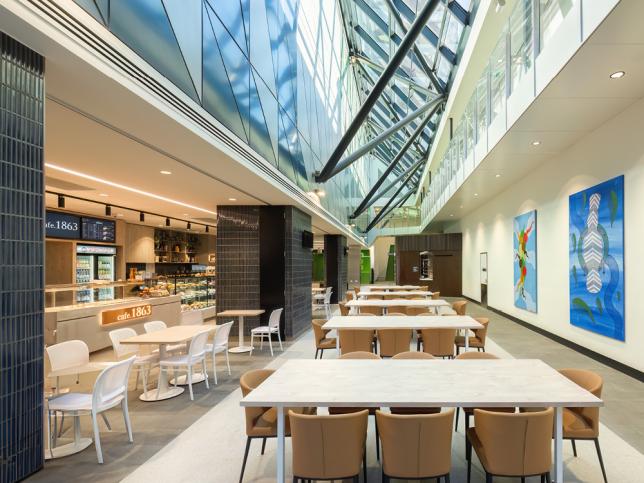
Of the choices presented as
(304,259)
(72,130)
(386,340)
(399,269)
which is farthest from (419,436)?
(399,269)

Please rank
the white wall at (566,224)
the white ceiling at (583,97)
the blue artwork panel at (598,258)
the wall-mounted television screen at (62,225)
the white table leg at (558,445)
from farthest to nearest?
the wall-mounted television screen at (62,225) < the blue artwork panel at (598,258) < the white wall at (566,224) < the white ceiling at (583,97) < the white table leg at (558,445)

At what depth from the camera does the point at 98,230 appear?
1015cm

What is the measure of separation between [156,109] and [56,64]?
2.55 ft

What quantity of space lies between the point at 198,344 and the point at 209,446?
172cm

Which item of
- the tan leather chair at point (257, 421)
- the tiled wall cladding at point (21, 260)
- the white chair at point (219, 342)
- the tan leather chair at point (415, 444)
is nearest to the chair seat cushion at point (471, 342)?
the white chair at point (219, 342)

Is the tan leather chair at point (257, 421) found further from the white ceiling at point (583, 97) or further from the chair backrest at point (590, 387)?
the white ceiling at point (583, 97)

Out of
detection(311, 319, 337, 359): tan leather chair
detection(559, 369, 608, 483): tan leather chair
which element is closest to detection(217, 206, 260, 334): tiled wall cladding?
detection(311, 319, 337, 359): tan leather chair

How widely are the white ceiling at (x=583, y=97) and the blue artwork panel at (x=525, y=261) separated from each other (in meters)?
1.28

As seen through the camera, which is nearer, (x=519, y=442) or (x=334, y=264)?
(x=519, y=442)

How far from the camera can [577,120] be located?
564 centimetres

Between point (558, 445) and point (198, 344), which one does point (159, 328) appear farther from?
point (558, 445)

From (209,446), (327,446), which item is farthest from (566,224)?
(209,446)

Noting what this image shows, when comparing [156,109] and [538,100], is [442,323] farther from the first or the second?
[156,109]

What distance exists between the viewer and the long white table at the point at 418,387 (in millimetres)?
2373
